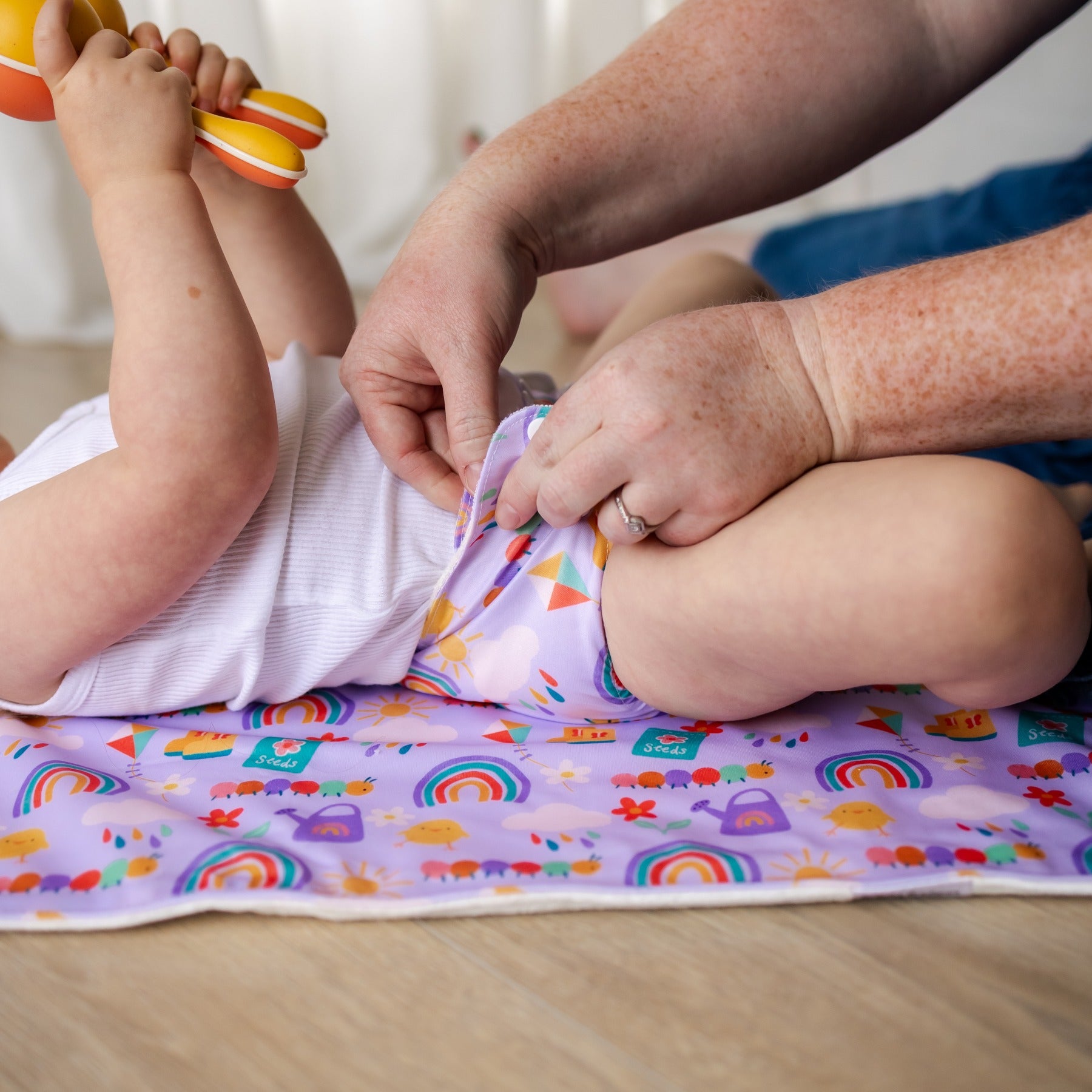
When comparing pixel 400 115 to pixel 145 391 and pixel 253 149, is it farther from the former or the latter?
pixel 145 391

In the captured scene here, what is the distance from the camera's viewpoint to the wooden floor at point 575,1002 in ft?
1.74

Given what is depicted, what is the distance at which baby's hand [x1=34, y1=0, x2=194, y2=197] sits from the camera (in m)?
0.70

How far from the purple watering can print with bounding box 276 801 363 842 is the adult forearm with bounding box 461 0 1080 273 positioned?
1.63 feet

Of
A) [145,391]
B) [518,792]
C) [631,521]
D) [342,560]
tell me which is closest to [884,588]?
[631,521]

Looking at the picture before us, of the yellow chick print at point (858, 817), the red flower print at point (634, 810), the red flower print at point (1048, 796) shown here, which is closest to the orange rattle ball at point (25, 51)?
the red flower print at point (634, 810)

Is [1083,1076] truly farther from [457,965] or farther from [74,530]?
[74,530]

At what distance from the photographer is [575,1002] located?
0.57 m

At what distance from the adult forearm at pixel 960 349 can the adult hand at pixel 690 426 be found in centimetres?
2

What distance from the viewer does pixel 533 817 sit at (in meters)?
0.71

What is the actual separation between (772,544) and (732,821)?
0.67ft

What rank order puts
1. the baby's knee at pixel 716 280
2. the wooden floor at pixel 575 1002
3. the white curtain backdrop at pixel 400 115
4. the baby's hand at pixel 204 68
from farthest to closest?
the white curtain backdrop at pixel 400 115, the baby's knee at pixel 716 280, the baby's hand at pixel 204 68, the wooden floor at pixel 575 1002

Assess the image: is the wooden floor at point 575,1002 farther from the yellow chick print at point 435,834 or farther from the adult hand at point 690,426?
the adult hand at point 690,426

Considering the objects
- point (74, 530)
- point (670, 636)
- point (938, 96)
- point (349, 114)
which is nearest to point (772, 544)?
point (670, 636)

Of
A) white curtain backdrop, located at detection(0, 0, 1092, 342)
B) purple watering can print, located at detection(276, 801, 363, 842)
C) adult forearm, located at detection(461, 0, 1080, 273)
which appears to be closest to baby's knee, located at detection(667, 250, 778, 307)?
adult forearm, located at detection(461, 0, 1080, 273)
